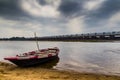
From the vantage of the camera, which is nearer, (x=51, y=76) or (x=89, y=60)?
(x=51, y=76)

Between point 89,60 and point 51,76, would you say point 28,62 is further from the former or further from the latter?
point 89,60

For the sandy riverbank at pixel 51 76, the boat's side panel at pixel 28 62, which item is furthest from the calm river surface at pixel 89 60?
the sandy riverbank at pixel 51 76

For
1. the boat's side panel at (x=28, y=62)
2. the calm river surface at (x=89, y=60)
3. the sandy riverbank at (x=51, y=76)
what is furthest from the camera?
the boat's side panel at (x=28, y=62)

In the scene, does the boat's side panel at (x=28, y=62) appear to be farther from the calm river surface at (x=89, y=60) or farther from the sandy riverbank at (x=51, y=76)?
the sandy riverbank at (x=51, y=76)

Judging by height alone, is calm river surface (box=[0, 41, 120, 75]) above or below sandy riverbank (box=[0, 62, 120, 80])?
below

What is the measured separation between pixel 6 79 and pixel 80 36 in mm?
92812

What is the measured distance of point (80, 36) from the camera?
10325 centimetres

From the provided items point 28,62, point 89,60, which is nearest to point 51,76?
point 28,62

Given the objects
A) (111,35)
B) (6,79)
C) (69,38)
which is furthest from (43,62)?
(69,38)

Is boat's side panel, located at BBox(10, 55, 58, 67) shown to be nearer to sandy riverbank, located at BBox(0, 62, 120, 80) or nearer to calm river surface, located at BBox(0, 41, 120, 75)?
calm river surface, located at BBox(0, 41, 120, 75)

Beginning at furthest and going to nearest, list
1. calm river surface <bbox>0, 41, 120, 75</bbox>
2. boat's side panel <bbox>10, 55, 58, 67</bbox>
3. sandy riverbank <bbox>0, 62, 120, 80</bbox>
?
1. boat's side panel <bbox>10, 55, 58, 67</bbox>
2. calm river surface <bbox>0, 41, 120, 75</bbox>
3. sandy riverbank <bbox>0, 62, 120, 80</bbox>

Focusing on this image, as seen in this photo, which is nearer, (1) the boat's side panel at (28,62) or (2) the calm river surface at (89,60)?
(2) the calm river surface at (89,60)

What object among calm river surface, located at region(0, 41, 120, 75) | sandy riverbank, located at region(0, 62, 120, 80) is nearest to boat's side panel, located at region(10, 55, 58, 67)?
calm river surface, located at region(0, 41, 120, 75)

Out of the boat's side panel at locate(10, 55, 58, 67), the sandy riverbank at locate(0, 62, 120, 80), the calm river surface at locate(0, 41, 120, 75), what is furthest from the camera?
the boat's side panel at locate(10, 55, 58, 67)
